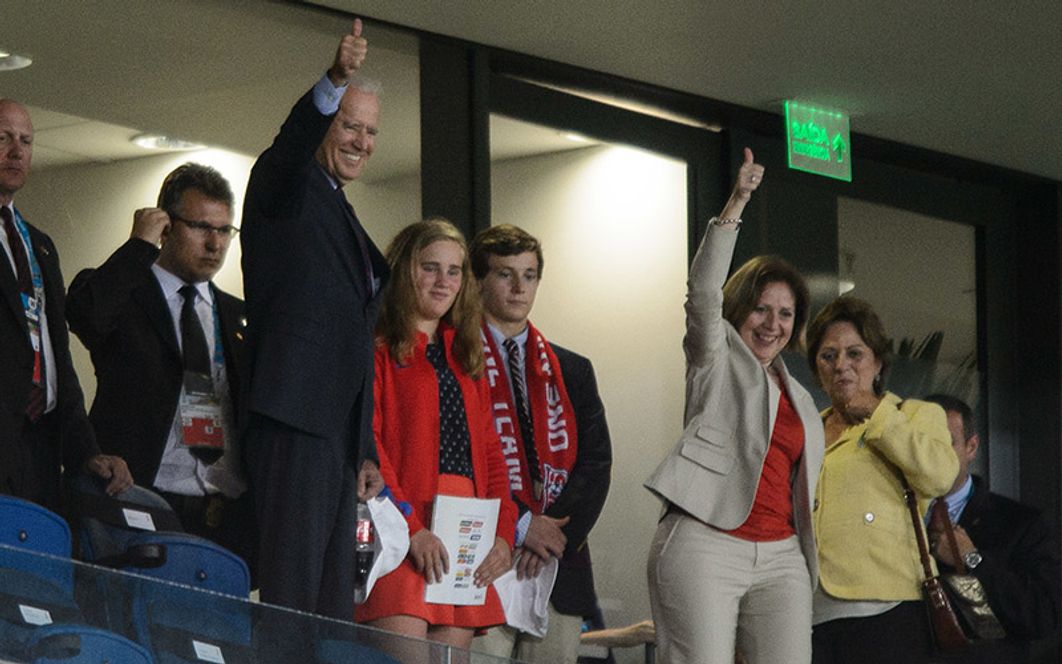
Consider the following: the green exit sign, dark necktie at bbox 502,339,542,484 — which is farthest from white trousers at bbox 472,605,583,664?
the green exit sign

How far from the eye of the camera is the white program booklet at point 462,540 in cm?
454

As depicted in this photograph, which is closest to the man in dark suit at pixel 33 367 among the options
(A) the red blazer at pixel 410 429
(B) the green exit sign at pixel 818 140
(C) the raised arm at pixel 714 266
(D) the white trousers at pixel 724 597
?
(A) the red blazer at pixel 410 429

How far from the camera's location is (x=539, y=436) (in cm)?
507

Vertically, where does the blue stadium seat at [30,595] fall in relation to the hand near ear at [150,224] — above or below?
below

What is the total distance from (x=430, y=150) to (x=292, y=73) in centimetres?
54

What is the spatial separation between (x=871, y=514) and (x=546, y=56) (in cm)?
211

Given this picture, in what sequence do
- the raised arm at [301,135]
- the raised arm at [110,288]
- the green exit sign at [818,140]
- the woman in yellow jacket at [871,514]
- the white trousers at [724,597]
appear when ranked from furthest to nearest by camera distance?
the green exit sign at [818,140], the woman in yellow jacket at [871,514], the white trousers at [724,597], the raised arm at [110,288], the raised arm at [301,135]

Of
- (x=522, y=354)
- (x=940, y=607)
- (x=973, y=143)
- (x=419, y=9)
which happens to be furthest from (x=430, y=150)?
(x=973, y=143)

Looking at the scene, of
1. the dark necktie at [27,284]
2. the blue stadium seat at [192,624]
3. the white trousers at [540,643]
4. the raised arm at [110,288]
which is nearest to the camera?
the blue stadium seat at [192,624]

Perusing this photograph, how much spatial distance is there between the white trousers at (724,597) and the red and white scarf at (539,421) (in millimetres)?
425

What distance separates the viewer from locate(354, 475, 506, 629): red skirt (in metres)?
4.48

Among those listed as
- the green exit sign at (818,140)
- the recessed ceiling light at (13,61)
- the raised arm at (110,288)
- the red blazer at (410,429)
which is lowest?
the red blazer at (410,429)

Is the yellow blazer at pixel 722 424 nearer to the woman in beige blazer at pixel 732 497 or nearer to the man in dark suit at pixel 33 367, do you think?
the woman in beige blazer at pixel 732 497

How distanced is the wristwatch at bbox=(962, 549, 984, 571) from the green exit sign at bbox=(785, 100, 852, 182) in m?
2.18
